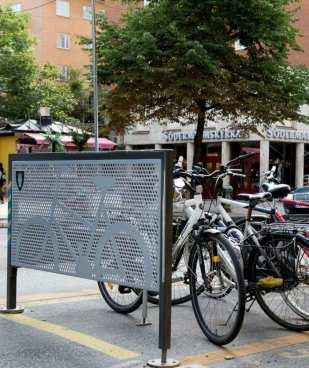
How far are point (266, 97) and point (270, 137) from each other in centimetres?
1282

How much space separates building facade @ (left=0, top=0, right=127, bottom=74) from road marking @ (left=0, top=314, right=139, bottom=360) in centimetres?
4944

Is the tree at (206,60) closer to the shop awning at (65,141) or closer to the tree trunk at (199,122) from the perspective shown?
the tree trunk at (199,122)

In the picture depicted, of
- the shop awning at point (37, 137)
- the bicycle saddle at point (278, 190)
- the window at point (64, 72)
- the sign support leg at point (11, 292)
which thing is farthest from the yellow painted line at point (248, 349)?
the window at point (64, 72)

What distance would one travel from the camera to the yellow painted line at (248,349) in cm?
488

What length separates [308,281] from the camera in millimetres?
5453

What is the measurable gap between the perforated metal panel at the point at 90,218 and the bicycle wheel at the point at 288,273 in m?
1.11

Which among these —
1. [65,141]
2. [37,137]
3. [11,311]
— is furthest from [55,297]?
[65,141]

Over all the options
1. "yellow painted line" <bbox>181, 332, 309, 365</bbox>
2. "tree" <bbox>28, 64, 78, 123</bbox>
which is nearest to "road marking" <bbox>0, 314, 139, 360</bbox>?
"yellow painted line" <bbox>181, 332, 309, 365</bbox>

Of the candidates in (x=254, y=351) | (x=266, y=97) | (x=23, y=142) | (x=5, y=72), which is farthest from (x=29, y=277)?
(x=5, y=72)

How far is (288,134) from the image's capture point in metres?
34.5

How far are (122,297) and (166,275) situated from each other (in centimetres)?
191

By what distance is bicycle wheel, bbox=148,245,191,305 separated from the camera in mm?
6211

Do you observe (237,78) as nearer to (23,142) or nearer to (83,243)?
(23,142)

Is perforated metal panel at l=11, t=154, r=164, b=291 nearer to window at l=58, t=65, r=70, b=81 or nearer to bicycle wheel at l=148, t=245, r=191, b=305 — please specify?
bicycle wheel at l=148, t=245, r=191, b=305
